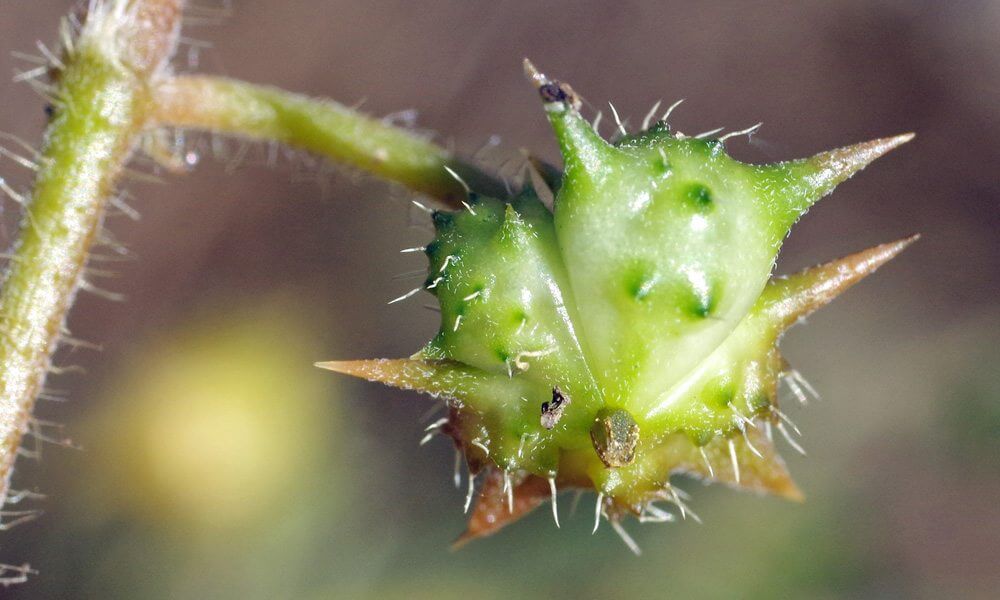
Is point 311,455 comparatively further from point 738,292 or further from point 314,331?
point 738,292

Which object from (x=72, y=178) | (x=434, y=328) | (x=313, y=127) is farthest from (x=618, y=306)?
(x=434, y=328)

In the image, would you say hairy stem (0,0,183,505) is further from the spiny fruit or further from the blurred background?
the blurred background

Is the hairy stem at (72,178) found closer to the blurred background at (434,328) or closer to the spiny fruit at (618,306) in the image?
the spiny fruit at (618,306)

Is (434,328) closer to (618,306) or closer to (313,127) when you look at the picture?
(313,127)

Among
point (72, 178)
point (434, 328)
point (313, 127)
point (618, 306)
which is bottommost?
point (618, 306)

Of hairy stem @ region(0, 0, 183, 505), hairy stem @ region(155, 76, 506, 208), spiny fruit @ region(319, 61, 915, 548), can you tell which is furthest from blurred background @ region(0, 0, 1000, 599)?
spiny fruit @ region(319, 61, 915, 548)

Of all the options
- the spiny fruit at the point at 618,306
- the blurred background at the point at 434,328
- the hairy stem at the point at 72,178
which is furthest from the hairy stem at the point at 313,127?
the blurred background at the point at 434,328
